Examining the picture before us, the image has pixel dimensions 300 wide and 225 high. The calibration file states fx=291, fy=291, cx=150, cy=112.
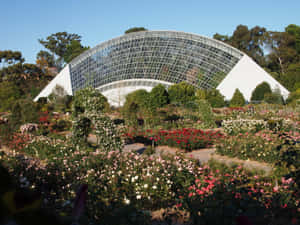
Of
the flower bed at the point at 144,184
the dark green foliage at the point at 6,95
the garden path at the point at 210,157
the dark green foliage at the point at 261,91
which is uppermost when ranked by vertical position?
the dark green foliage at the point at 6,95

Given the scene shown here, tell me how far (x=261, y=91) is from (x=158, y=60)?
11284mm

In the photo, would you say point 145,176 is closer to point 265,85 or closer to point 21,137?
point 21,137

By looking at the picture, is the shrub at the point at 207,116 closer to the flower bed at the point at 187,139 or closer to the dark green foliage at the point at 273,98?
the flower bed at the point at 187,139

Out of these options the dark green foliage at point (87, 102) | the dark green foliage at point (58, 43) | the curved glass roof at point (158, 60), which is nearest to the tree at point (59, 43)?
the dark green foliage at point (58, 43)

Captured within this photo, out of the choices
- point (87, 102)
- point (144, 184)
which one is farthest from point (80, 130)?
point (144, 184)

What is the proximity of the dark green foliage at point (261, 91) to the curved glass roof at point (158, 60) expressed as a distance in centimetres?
392

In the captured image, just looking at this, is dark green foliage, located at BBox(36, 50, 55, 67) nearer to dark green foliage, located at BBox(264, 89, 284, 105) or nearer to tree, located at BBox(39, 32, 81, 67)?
tree, located at BBox(39, 32, 81, 67)

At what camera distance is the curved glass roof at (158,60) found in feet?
93.6

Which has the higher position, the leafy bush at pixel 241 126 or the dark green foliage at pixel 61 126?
the dark green foliage at pixel 61 126

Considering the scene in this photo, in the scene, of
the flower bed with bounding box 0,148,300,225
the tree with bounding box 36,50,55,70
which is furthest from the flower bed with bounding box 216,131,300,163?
the tree with bounding box 36,50,55,70

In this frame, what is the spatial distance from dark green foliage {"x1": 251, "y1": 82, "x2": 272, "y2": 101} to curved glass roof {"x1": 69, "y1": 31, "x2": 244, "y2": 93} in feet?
12.9

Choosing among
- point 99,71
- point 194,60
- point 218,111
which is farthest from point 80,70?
point 218,111

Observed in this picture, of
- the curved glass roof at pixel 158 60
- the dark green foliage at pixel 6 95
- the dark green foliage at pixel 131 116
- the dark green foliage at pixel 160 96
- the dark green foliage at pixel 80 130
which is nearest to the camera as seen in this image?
the dark green foliage at pixel 80 130

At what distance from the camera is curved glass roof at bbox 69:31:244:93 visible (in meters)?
28.5
